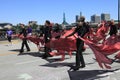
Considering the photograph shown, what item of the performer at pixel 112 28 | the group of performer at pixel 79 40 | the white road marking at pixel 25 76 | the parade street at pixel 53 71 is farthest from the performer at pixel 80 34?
the performer at pixel 112 28

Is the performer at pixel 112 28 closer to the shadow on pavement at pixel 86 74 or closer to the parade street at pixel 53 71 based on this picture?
the parade street at pixel 53 71

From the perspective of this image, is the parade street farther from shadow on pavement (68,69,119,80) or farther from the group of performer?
the group of performer

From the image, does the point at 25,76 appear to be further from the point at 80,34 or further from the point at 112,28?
the point at 112,28

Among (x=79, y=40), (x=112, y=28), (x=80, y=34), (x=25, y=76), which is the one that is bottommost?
(x=25, y=76)

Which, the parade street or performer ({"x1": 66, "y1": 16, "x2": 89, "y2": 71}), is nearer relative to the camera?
the parade street

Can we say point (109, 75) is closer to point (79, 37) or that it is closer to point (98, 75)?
point (98, 75)

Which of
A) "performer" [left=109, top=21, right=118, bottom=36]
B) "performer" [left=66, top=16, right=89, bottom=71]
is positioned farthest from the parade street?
"performer" [left=109, top=21, right=118, bottom=36]

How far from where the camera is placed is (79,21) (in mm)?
12594

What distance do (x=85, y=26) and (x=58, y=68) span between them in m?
2.02

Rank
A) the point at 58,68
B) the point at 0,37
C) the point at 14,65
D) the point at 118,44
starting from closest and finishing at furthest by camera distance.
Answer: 1. the point at 118,44
2. the point at 58,68
3. the point at 14,65
4. the point at 0,37

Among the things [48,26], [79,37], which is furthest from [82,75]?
[48,26]

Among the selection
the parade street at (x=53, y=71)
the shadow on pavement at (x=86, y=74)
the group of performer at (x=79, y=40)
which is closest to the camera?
the shadow on pavement at (x=86, y=74)

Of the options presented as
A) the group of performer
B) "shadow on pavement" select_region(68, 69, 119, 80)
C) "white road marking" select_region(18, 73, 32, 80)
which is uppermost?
the group of performer

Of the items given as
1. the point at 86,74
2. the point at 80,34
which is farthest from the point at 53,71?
the point at 80,34
